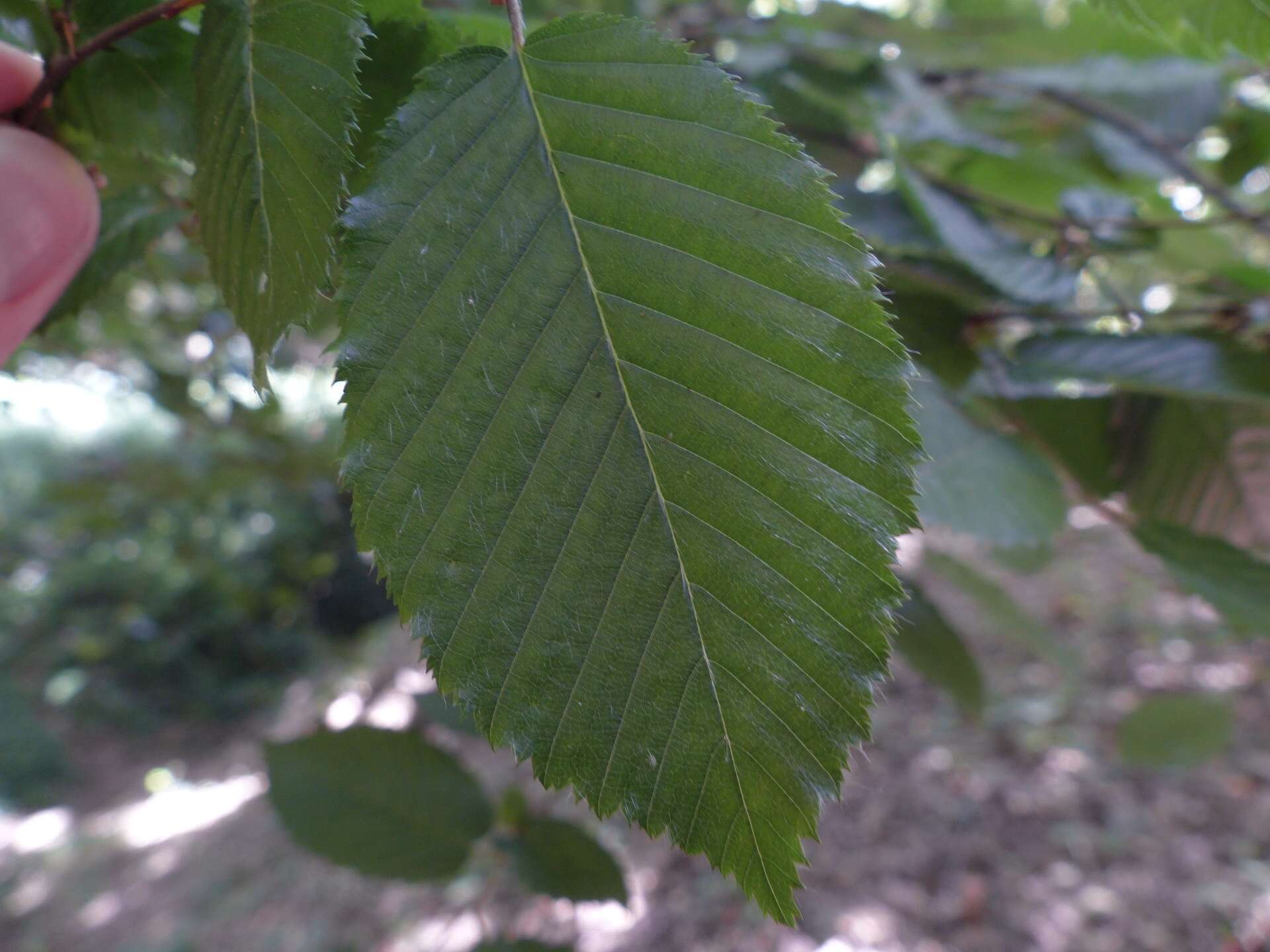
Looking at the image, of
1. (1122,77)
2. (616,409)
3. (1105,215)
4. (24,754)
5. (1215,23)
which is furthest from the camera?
(24,754)

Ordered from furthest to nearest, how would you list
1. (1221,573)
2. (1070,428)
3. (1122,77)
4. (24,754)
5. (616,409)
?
(24,754), (1122,77), (1070,428), (1221,573), (616,409)

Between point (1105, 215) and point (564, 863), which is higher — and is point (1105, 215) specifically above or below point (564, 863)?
above

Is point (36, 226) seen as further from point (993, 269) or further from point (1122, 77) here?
point (1122, 77)

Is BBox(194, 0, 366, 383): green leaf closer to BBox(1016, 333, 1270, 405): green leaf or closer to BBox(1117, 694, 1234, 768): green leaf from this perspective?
BBox(1016, 333, 1270, 405): green leaf

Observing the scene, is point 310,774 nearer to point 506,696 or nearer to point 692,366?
point 506,696

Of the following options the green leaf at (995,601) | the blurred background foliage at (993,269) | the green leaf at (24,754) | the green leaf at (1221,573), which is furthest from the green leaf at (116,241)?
the green leaf at (24,754)

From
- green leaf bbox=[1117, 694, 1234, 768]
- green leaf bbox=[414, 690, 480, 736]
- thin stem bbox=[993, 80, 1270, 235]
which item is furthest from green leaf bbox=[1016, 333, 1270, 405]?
green leaf bbox=[1117, 694, 1234, 768]

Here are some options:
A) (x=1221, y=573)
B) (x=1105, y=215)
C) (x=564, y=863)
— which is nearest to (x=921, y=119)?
(x=1105, y=215)

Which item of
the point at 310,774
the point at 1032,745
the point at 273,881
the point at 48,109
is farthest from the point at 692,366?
the point at 273,881
